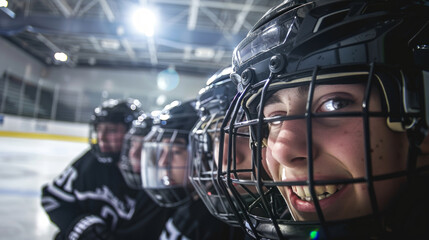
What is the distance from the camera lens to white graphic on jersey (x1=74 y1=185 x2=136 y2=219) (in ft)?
7.38

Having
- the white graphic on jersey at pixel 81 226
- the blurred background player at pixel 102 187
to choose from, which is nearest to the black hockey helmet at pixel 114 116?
the blurred background player at pixel 102 187

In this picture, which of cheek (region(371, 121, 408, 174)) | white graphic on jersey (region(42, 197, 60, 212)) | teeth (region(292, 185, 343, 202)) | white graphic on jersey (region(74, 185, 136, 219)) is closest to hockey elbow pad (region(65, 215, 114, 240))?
white graphic on jersey (region(74, 185, 136, 219))

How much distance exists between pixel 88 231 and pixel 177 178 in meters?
0.89

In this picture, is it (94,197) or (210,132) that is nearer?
(210,132)

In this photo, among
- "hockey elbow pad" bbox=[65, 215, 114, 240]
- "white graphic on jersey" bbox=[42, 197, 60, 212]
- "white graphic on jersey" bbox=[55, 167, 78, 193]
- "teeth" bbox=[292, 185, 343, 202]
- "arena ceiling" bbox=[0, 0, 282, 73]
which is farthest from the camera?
"arena ceiling" bbox=[0, 0, 282, 73]

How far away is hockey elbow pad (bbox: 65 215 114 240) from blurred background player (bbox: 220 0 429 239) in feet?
5.36

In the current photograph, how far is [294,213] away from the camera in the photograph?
1.84ft

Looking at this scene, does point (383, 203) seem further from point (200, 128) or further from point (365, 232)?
point (200, 128)

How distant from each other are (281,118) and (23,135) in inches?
400

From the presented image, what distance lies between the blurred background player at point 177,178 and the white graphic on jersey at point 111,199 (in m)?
0.91

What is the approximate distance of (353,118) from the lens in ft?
1.56

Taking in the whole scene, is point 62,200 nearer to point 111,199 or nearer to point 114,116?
point 111,199

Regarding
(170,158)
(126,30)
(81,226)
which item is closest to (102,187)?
(81,226)

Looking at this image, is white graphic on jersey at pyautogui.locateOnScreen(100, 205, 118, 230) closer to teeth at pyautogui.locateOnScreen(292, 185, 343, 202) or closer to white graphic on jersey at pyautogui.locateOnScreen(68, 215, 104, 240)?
white graphic on jersey at pyautogui.locateOnScreen(68, 215, 104, 240)
